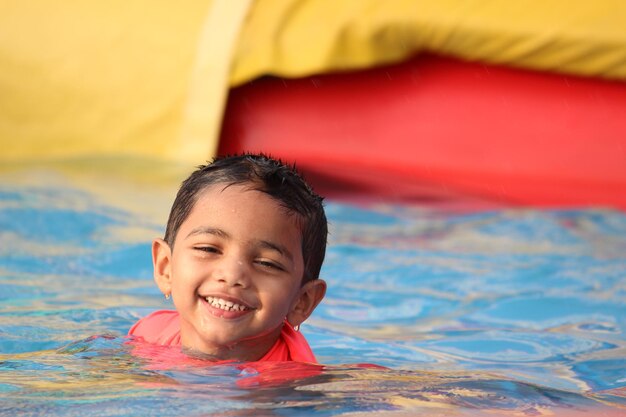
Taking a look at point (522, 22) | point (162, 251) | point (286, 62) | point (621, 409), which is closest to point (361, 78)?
point (286, 62)

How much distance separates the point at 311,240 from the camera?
8.71 ft

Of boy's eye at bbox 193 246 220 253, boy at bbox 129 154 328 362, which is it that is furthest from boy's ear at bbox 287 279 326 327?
boy's eye at bbox 193 246 220 253

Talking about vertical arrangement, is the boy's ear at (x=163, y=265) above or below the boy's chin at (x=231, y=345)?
above

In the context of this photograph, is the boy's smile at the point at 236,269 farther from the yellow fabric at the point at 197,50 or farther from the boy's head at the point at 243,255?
the yellow fabric at the point at 197,50

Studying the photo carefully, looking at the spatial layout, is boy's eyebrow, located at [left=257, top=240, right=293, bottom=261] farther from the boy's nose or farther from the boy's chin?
the boy's chin

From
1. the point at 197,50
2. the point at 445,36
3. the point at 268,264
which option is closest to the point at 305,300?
the point at 268,264

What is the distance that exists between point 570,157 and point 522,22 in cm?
64

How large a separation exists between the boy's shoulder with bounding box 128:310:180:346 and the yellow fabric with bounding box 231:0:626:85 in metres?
2.48

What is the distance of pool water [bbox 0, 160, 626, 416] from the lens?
89.7 inches

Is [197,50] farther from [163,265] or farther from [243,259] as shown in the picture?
[243,259]

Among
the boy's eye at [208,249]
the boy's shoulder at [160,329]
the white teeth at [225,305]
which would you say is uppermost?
the boy's eye at [208,249]

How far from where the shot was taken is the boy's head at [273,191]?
8.52 feet

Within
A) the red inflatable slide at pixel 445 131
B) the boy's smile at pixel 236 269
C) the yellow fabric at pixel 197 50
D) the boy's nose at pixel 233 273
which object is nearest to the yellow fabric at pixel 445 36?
the yellow fabric at pixel 197 50

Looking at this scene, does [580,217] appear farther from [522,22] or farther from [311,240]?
[311,240]
